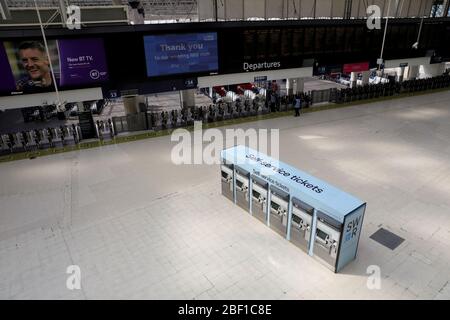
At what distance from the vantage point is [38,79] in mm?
12359

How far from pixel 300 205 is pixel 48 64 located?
1140 centimetres

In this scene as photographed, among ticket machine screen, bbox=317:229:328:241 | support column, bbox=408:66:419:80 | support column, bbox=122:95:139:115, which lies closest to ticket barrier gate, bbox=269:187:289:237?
ticket machine screen, bbox=317:229:328:241

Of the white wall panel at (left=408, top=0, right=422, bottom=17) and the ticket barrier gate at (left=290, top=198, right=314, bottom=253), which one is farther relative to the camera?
the white wall panel at (left=408, top=0, right=422, bottom=17)

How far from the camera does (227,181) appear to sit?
9.68 meters

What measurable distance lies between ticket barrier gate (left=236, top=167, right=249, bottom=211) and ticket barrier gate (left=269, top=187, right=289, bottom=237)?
40.9 inches

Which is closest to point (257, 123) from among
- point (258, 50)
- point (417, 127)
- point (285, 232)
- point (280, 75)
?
point (280, 75)

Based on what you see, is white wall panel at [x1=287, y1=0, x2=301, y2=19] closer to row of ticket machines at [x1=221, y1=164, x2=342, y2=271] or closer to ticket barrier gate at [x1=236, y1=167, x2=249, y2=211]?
row of ticket machines at [x1=221, y1=164, x2=342, y2=271]

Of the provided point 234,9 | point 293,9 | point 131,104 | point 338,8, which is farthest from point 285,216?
point 338,8

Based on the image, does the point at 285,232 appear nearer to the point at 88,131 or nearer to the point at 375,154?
the point at 375,154

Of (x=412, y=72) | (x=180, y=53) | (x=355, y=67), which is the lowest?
(x=412, y=72)

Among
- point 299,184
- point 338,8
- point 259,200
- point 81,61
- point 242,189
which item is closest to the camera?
point 299,184

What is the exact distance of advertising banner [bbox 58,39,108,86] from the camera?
1244 cm

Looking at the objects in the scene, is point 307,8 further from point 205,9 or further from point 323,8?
point 205,9
